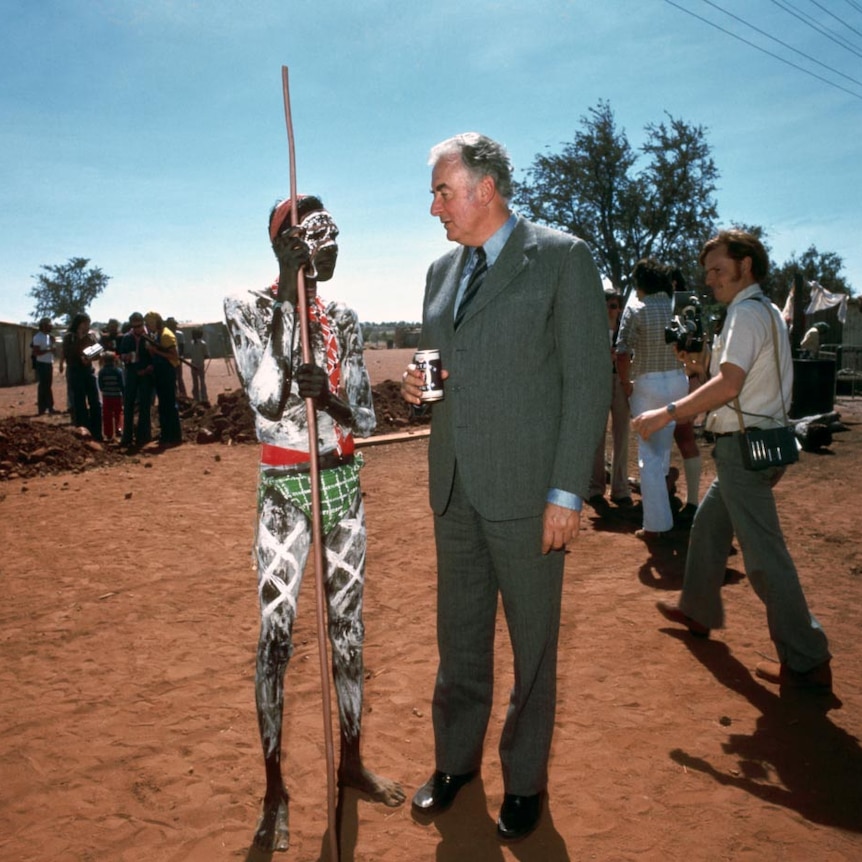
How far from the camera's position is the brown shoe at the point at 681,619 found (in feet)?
14.0

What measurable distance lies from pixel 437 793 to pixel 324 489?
1.26 m

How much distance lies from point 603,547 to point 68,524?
5.47 metres

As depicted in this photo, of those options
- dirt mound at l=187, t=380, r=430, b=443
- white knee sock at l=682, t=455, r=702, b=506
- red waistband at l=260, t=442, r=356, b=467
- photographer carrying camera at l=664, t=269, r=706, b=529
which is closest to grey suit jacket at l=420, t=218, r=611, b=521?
red waistband at l=260, t=442, r=356, b=467

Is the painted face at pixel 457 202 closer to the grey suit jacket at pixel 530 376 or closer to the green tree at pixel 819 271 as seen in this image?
the grey suit jacket at pixel 530 376

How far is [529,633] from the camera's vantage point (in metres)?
2.50

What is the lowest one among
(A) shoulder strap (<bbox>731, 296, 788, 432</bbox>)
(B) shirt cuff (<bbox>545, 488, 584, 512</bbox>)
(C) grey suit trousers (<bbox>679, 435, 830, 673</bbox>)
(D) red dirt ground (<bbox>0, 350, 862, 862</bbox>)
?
(D) red dirt ground (<bbox>0, 350, 862, 862</bbox>)

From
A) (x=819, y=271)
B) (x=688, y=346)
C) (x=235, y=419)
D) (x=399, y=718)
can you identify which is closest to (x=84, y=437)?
(x=235, y=419)

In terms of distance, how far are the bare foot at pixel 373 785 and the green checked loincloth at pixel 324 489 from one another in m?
1.03

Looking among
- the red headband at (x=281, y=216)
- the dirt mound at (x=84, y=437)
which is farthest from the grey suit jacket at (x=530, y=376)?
the dirt mound at (x=84, y=437)

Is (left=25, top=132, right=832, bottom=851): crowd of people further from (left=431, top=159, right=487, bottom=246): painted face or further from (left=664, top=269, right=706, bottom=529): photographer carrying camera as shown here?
(left=664, top=269, right=706, bottom=529): photographer carrying camera

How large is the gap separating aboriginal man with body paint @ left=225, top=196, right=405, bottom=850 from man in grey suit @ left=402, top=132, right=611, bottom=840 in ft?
1.09

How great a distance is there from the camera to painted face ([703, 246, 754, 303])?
11.8ft

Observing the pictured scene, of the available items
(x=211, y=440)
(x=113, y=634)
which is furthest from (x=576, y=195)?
(x=113, y=634)

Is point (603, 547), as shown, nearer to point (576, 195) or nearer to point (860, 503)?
point (860, 503)
